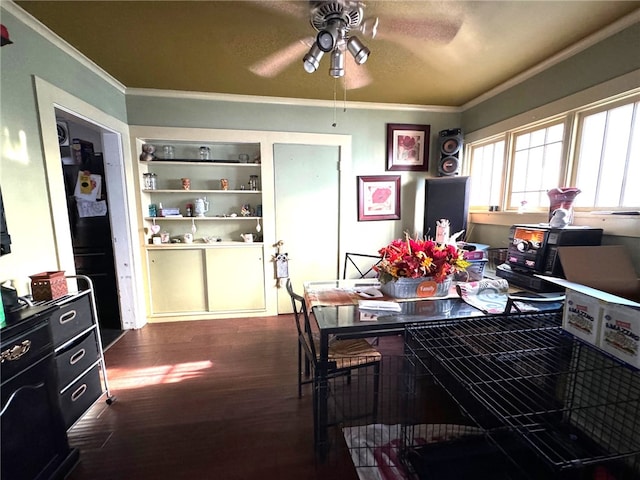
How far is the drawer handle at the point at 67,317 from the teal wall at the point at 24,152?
367 millimetres

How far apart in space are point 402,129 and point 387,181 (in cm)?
64

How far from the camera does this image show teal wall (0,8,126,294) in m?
1.55

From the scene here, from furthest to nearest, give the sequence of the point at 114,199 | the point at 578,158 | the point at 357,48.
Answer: the point at 114,199 < the point at 578,158 < the point at 357,48

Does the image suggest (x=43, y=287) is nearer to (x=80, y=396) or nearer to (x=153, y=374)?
(x=80, y=396)

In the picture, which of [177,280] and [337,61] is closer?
[337,61]

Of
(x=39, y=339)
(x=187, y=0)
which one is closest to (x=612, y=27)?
(x=187, y=0)

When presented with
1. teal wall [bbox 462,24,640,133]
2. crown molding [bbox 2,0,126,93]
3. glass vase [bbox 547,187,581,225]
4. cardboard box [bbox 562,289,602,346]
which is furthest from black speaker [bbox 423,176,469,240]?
crown molding [bbox 2,0,126,93]

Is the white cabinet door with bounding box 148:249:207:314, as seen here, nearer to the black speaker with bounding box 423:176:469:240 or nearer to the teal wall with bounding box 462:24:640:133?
the black speaker with bounding box 423:176:469:240

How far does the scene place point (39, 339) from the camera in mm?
1231

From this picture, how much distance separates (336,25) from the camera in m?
1.60

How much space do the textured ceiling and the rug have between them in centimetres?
242

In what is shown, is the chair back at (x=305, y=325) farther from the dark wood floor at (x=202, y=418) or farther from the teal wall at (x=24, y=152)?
the teal wall at (x=24, y=152)

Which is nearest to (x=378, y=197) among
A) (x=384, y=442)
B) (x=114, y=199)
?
(x=384, y=442)

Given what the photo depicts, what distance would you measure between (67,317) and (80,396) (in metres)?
0.48
